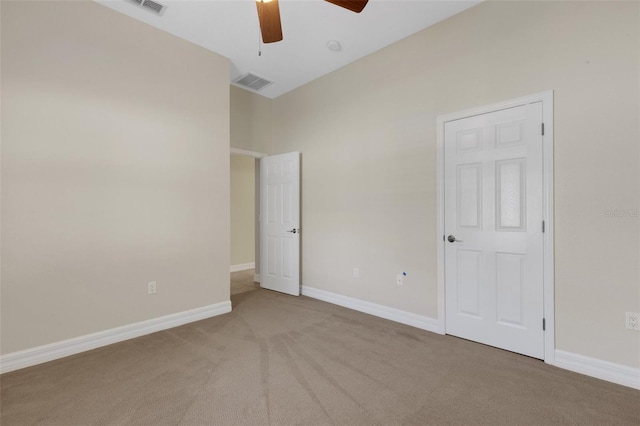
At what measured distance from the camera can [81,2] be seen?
2646 millimetres

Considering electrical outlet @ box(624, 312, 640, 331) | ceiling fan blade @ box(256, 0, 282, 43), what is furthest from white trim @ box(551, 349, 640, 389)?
ceiling fan blade @ box(256, 0, 282, 43)

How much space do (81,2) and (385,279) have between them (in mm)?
3981

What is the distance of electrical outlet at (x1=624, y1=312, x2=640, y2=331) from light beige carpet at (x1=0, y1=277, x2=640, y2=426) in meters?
0.41

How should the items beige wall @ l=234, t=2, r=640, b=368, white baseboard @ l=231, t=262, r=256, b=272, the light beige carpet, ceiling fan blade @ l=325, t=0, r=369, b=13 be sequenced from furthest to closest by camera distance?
1. white baseboard @ l=231, t=262, r=256, b=272
2. beige wall @ l=234, t=2, r=640, b=368
3. ceiling fan blade @ l=325, t=0, r=369, b=13
4. the light beige carpet

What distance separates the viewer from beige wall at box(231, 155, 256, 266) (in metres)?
6.27

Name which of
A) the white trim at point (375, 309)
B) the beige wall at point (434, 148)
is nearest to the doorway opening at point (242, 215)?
the beige wall at point (434, 148)

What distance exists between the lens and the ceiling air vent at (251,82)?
4176 mm

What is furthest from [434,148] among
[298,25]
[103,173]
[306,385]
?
[103,173]

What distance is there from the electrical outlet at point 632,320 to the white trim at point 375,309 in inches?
54.5

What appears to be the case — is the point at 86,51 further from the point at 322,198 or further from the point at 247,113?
the point at 322,198

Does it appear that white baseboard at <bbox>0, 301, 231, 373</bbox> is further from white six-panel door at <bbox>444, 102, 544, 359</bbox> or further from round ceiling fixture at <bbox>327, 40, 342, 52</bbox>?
round ceiling fixture at <bbox>327, 40, 342, 52</bbox>

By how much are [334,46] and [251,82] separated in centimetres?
148

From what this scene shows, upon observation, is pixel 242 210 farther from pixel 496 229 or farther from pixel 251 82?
pixel 496 229

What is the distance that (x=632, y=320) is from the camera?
6.70 feet
